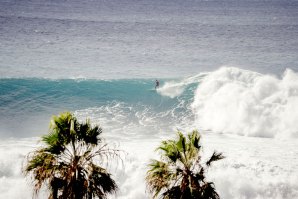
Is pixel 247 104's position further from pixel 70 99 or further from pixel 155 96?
pixel 70 99

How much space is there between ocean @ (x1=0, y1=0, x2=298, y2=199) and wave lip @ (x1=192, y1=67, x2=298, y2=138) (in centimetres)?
7

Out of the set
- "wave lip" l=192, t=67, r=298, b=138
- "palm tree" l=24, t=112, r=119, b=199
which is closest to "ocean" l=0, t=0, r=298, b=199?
"wave lip" l=192, t=67, r=298, b=138

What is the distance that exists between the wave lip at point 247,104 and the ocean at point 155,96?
7 centimetres

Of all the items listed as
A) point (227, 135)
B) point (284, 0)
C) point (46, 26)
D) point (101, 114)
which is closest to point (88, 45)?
point (46, 26)

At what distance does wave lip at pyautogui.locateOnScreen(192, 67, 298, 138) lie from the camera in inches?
1026

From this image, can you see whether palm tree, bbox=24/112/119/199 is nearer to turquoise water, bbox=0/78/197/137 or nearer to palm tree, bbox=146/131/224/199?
palm tree, bbox=146/131/224/199

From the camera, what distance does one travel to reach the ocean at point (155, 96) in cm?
1861

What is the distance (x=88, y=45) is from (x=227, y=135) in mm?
34484

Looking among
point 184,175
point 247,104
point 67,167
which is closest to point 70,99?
point 247,104

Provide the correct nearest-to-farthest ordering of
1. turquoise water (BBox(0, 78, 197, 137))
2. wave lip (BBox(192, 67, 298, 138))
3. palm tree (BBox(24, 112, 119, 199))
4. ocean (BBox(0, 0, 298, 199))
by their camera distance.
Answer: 1. palm tree (BBox(24, 112, 119, 199))
2. ocean (BBox(0, 0, 298, 199))
3. wave lip (BBox(192, 67, 298, 138))
4. turquoise water (BBox(0, 78, 197, 137))

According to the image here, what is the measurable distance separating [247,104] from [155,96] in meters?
8.40

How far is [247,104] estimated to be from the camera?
94.5 feet

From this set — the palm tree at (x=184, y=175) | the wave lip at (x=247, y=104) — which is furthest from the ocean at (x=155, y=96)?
the palm tree at (x=184, y=175)

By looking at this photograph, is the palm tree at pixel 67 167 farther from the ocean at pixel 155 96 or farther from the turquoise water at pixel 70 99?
the turquoise water at pixel 70 99
